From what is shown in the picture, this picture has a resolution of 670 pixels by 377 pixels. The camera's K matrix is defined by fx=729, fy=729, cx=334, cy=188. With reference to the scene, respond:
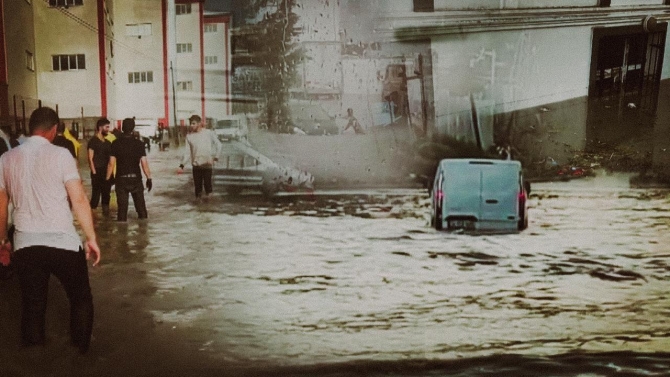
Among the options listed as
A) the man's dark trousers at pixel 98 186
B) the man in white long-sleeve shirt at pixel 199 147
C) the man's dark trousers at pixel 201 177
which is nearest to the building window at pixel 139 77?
the man's dark trousers at pixel 201 177

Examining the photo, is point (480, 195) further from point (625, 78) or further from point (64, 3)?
point (64, 3)

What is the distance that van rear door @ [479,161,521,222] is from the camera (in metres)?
11.7

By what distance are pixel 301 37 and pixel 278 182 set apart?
5.40 metres

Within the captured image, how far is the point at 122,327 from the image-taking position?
6.20m

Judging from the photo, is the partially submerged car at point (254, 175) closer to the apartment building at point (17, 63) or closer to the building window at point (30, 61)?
the apartment building at point (17, 63)

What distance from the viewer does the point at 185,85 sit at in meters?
28.5

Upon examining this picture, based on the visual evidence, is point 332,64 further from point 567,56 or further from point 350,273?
point 350,273

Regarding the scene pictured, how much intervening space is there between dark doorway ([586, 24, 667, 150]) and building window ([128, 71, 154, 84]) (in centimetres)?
1700

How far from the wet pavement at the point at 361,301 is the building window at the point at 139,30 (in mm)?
17431

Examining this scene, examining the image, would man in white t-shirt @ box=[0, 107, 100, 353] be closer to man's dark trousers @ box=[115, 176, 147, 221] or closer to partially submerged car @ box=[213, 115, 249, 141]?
man's dark trousers @ box=[115, 176, 147, 221]

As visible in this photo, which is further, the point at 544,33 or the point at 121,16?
the point at 121,16

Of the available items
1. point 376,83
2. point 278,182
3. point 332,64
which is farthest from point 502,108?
point 278,182

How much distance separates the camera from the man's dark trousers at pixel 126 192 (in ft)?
37.3

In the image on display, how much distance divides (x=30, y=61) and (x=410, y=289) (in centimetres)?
1860
